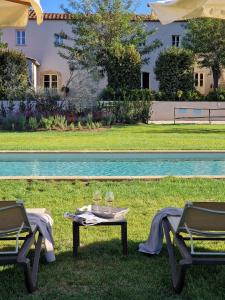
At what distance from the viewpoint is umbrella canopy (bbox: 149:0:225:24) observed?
5.49m

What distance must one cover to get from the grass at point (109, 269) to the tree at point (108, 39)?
24307mm

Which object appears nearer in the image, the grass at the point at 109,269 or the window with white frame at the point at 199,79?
the grass at the point at 109,269

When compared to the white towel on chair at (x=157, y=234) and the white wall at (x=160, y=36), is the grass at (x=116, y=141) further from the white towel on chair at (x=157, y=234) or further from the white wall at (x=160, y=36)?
the white wall at (x=160, y=36)

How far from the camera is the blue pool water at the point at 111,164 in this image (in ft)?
39.5

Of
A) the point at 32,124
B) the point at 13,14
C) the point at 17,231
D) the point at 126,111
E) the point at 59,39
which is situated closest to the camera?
the point at 17,231

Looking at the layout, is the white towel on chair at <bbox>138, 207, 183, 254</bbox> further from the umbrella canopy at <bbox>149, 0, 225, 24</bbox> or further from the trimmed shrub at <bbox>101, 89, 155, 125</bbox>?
→ the trimmed shrub at <bbox>101, 89, 155, 125</bbox>

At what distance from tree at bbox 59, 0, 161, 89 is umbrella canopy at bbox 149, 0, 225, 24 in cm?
2538

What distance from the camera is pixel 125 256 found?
5.09 metres

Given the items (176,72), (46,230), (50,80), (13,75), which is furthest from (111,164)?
(50,80)

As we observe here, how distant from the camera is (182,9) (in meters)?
5.57

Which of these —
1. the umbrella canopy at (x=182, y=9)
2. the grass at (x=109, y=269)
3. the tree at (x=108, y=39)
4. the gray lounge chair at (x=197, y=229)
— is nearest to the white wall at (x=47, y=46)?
the tree at (x=108, y=39)

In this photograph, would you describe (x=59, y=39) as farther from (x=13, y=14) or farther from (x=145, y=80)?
(x=13, y=14)

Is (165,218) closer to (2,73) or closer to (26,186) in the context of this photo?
(26,186)

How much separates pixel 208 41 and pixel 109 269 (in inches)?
1176
